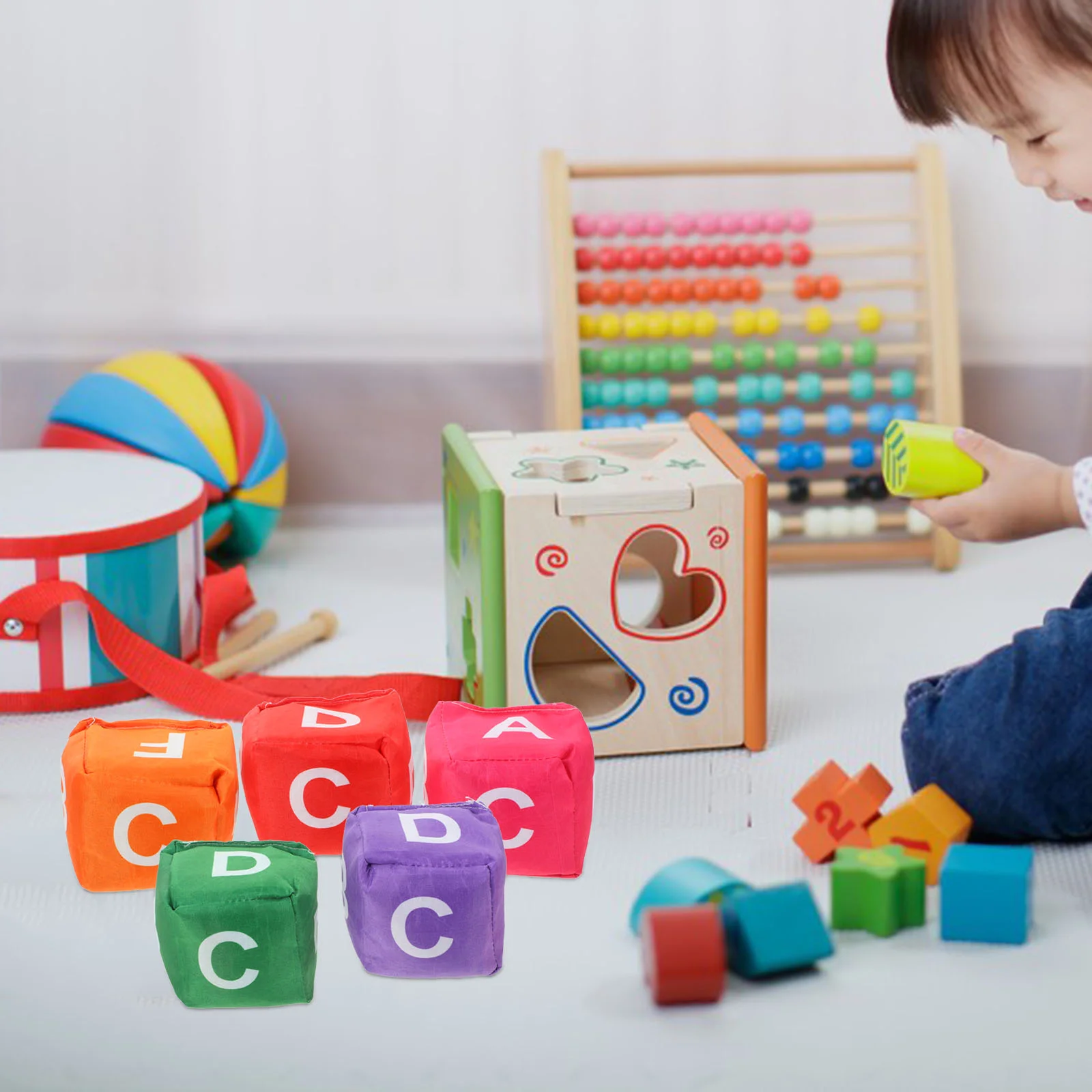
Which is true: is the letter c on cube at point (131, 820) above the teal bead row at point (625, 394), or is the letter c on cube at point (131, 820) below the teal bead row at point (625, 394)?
below

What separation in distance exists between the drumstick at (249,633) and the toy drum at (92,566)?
4 centimetres

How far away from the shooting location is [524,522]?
1.28 metres

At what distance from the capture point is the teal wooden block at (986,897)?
3.30 ft

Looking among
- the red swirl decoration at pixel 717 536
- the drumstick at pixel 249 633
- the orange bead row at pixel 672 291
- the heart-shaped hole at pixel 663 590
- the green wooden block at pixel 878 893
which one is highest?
the orange bead row at pixel 672 291

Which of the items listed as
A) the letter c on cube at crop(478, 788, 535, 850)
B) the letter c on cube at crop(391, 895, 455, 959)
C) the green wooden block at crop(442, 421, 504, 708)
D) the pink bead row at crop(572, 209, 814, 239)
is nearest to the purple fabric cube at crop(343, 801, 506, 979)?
the letter c on cube at crop(391, 895, 455, 959)

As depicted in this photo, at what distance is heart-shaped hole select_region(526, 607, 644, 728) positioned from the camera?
1.33 metres

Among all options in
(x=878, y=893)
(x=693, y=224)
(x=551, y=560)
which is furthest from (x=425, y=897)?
(x=693, y=224)

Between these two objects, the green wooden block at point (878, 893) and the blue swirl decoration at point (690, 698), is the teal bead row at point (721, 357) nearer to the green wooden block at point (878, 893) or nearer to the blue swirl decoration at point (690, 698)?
the blue swirl decoration at point (690, 698)

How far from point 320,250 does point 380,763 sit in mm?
978

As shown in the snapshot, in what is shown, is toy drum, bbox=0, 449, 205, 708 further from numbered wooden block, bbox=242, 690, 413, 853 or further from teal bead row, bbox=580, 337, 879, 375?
teal bead row, bbox=580, 337, 879, 375

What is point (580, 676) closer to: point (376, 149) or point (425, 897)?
point (425, 897)

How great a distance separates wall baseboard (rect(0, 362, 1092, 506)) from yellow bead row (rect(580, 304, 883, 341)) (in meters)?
0.15

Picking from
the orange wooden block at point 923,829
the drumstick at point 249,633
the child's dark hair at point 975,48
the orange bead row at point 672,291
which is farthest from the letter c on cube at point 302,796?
the orange bead row at point 672,291

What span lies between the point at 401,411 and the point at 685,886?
43.6 inches
